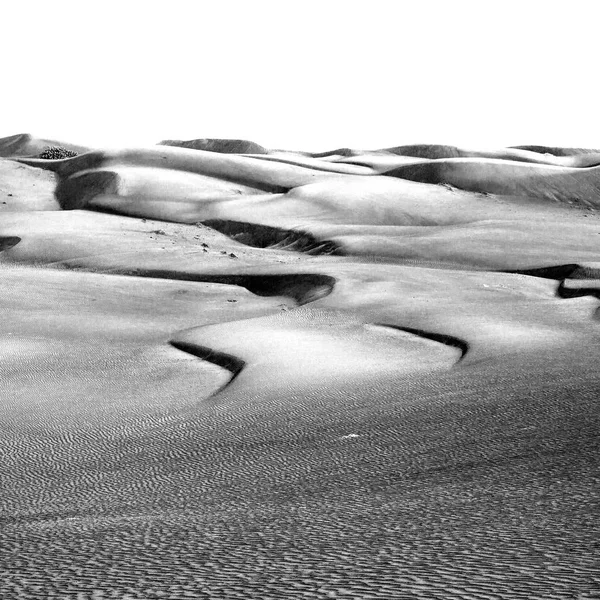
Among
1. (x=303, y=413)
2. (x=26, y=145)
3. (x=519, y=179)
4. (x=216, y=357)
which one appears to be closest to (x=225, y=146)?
(x=26, y=145)

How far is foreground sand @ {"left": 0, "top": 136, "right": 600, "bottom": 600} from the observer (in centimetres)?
279

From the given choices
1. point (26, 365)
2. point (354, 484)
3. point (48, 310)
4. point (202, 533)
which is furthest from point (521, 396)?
point (48, 310)

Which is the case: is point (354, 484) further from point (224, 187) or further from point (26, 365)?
point (224, 187)

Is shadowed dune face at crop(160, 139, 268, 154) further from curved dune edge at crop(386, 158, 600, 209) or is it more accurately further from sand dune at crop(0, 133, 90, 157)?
curved dune edge at crop(386, 158, 600, 209)

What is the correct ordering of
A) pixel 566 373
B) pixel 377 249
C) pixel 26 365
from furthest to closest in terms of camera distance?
1. pixel 377 249
2. pixel 26 365
3. pixel 566 373

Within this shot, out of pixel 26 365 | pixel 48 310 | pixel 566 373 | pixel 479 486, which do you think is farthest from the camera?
pixel 48 310

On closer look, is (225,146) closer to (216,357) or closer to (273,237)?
(273,237)

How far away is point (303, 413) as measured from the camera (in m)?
6.04

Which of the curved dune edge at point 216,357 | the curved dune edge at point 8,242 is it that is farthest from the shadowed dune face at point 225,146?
the curved dune edge at point 216,357

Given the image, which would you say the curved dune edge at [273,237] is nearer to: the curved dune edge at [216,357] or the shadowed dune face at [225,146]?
the curved dune edge at [216,357]

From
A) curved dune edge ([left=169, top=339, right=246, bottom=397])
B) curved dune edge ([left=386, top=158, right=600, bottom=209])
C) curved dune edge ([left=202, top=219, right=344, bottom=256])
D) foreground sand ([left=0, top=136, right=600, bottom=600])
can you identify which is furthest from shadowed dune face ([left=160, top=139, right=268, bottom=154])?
curved dune edge ([left=169, top=339, right=246, bottom=397])

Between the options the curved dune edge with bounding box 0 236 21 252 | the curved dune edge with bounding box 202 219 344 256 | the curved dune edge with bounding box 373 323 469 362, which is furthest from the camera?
the curved dune edge with bounding box 0 236 21 252

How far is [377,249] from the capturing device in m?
16.7

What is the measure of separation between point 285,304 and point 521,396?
23.1 ft
